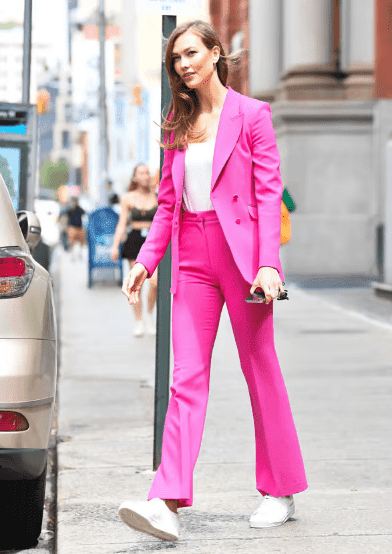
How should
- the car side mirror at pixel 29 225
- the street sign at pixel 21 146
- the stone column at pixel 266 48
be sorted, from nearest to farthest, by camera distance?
1. the car side mirror at pixel 29 225
2. the street sign at pixel 21 146
3. the stone column at pixel 266 48

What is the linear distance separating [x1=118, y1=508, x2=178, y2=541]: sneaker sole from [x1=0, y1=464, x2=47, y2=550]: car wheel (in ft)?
1.66

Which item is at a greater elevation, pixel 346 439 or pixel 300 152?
pixel 300 152

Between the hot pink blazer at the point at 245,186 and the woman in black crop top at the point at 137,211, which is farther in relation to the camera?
the woman in black crop top at the point at 137,211

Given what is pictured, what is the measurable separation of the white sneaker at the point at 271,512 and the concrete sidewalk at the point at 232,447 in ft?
0.13

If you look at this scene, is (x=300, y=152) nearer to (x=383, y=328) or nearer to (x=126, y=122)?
(x=383, y=328)

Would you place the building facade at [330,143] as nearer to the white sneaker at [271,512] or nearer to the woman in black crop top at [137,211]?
the woman in black crop top at [137,211]

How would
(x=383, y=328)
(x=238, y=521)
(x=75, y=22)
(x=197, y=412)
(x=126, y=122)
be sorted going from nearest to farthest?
(x=197, y=412), (x=238, y=521), (x=383, y=328), (x=75, y=22), (x=126, y=122)

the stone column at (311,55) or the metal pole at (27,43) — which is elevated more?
the stone column at (311,55)

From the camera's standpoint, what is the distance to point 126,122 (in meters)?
87.1

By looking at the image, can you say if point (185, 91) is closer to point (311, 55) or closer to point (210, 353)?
point (210, 353)

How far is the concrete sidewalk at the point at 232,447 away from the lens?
15.2 ft

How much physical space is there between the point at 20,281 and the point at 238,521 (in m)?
1.40

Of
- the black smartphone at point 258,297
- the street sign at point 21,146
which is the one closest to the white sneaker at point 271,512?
the black smartphone at point 258,297

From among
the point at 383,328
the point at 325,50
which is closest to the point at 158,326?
the point at 383,328
